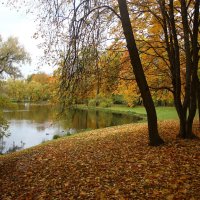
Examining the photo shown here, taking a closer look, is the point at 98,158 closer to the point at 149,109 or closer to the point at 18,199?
the point at 149,109

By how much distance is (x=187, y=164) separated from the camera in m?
7.41

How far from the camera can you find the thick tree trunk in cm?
Result: 899

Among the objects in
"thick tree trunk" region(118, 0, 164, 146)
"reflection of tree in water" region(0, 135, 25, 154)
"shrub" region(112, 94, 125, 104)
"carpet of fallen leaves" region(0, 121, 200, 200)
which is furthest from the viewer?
"shrub" region(112, 94, 125, 104)

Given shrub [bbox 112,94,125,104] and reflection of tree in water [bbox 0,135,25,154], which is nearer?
reflection of tree in water [bbox 0,135,25,154]

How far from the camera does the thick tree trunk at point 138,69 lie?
8992mm

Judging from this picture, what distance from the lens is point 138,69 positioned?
9.27m

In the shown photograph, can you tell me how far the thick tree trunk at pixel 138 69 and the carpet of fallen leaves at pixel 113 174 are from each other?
2.03ft

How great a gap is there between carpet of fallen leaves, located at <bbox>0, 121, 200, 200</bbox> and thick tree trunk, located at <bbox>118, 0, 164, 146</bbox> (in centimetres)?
62

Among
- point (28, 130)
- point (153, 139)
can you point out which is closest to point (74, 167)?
point (153, 139)

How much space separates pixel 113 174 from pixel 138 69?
148 inches

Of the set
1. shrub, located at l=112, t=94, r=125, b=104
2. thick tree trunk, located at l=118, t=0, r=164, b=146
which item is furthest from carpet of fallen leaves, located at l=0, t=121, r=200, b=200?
shrub, located at l=112, t=94, r=125, b=104

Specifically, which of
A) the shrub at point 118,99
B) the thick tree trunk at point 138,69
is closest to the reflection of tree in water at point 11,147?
the thick tree trunk at point 138,69

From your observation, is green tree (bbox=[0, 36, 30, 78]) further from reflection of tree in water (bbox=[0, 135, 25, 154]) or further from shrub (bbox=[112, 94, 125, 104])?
shrub (bbox=[112, 94, 125, 104])

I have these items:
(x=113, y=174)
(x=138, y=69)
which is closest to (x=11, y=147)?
(x=138, y=69)
